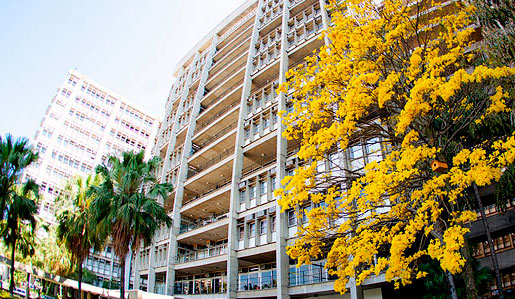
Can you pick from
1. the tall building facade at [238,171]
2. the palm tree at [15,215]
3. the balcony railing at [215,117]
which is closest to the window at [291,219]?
the tall building facade at [238,171]

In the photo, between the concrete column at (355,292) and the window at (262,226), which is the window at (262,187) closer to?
the window at (262,226)

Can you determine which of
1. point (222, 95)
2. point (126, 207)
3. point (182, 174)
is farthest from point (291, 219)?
point (222, 95)

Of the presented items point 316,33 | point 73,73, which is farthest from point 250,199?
point 73,73

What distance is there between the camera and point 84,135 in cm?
7100

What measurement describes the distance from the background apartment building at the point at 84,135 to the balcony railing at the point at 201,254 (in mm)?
32671

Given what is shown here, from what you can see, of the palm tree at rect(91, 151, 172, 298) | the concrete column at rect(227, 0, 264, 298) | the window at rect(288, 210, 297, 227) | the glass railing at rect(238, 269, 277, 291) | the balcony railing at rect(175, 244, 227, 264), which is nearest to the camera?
the palm tree at rect(91, 151, 172, 298)

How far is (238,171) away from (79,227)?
12767 millimetres

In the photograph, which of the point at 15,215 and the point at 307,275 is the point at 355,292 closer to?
the point at 307,275

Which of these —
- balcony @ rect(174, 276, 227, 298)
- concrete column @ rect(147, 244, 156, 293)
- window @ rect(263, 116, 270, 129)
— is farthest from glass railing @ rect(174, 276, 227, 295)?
window @ rect(263, 116, 270, 129)

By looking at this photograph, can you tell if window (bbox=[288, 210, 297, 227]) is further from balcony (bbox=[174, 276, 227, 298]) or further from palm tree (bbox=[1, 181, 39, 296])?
palm tree (bbox=[1, 181, 39, 296])

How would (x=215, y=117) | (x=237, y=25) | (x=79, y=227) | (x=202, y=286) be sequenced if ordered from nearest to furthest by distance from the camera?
(x=79, y=227) → (x=202, y=286) → (x=215, y=117) → (x=237, y=25)

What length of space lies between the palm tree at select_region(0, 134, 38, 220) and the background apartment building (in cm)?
3546

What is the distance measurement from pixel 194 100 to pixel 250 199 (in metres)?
18.4

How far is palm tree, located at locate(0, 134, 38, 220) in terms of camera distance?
22.8 meters
